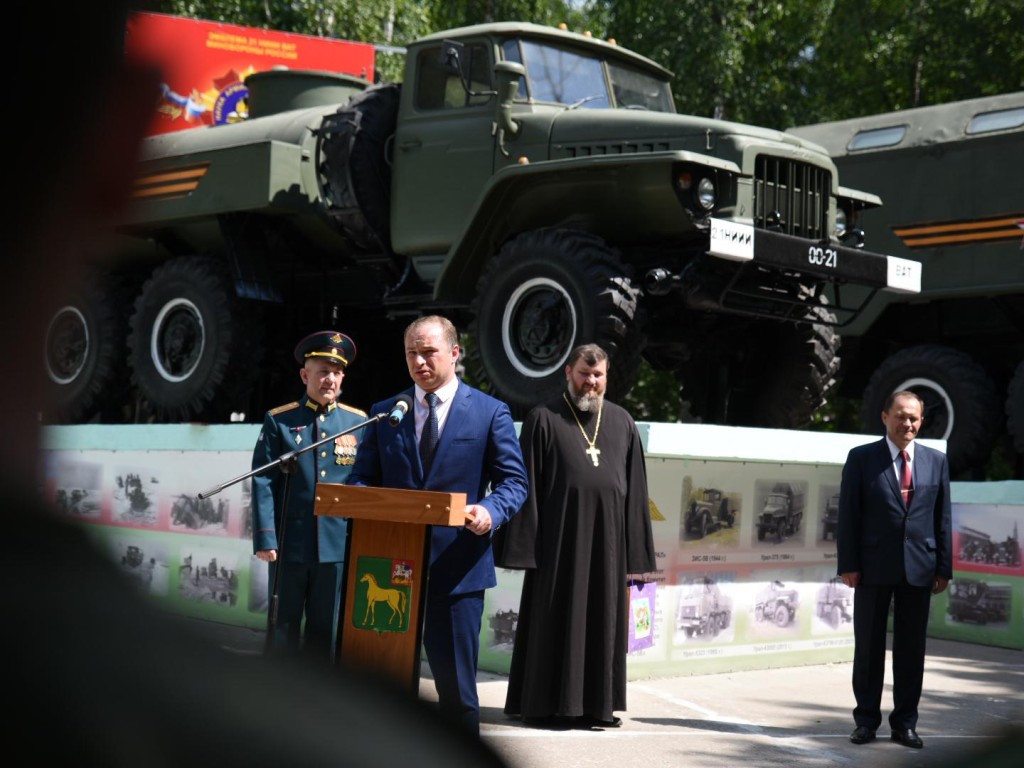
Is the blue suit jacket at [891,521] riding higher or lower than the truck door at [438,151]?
lower

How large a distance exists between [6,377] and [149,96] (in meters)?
0.10

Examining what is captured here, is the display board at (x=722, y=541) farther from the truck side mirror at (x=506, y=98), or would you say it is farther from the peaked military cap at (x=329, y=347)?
the truck side mirror at (x=506, y=98)

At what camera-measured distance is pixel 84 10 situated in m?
0.43

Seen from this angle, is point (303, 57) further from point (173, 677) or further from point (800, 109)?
point (173, 677)

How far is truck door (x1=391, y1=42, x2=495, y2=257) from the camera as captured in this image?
889 centimetres

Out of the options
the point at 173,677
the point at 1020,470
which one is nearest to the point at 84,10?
the point at 173,677

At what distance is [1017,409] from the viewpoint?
35.2ft

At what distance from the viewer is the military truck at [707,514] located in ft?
25.5

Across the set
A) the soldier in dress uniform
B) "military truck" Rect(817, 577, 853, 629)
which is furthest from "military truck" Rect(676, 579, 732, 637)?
the soldier in dress uniform

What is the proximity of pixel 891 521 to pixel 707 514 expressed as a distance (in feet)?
5.23

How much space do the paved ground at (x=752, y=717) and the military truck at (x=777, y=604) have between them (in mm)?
290

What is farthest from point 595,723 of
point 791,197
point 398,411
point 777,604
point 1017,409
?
point 1017,409

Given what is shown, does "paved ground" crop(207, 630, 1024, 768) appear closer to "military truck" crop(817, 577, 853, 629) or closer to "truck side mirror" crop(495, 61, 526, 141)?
"military truck" crop(817, 577, 853, 629)

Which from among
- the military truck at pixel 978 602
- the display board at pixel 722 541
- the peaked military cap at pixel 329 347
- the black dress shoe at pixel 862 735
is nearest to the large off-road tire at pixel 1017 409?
the display board at pixel 722 541
